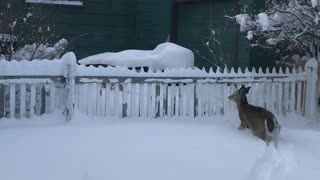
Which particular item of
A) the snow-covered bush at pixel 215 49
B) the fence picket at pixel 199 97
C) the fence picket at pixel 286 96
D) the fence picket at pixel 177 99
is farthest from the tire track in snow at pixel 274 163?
the snow-covered bush at pixel 215 49

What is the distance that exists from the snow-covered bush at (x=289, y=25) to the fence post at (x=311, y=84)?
0.47m

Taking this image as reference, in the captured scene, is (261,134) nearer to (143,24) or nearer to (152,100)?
(152,100)

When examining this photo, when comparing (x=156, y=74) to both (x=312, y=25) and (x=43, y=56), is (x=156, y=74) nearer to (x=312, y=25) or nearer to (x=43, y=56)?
(x=43, y=56)

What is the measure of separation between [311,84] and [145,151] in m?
5.16

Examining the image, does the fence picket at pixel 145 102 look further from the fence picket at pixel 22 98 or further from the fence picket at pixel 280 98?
the fence picket at pixel 280 98

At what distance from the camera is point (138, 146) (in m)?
6.65

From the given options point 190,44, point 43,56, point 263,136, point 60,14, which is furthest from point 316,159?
point 60,14

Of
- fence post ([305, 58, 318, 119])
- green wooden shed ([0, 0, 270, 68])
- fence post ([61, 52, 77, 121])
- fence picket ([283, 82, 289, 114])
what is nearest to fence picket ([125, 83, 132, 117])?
fence post ([61, 52, 77, 121])

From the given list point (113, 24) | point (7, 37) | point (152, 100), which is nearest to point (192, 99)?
point (152, 100)

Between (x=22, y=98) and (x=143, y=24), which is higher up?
(x=143, y=24)

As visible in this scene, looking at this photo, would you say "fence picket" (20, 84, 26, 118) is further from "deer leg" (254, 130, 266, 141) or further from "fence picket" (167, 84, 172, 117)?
"deer leg" (254, 130, 266, 141)

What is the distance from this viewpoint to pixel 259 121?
7.98 m

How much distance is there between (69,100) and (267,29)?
414cm

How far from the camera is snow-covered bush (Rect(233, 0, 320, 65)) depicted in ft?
31.6
